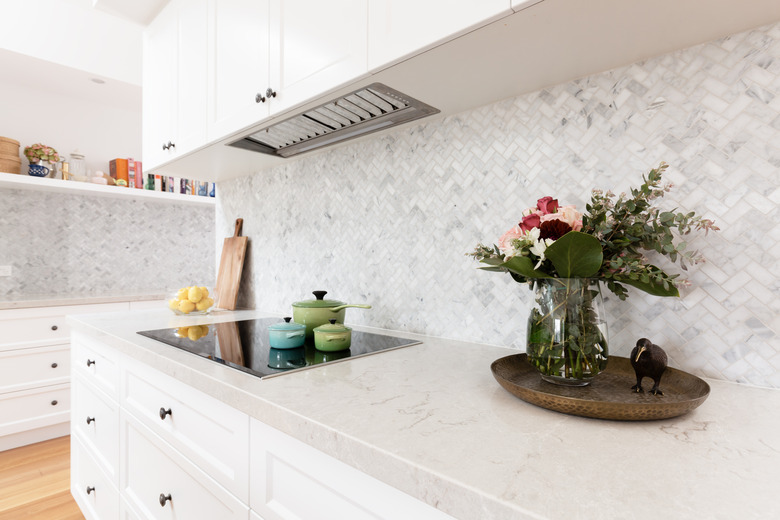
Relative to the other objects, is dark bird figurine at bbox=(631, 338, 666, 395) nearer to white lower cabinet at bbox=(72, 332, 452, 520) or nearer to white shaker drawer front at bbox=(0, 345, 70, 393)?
white lower cabinet at bbox=(72, 332, 452, 520)

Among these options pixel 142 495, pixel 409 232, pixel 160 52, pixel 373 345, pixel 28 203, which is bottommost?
pixel 142 495

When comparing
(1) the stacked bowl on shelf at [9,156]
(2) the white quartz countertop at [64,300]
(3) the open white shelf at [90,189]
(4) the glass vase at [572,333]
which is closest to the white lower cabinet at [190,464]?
(4) the glass vase at [572,333]

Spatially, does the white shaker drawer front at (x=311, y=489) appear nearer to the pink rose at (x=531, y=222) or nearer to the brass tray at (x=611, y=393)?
the brass tray at (x=611, y=393)

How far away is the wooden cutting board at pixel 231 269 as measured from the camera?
2045mm

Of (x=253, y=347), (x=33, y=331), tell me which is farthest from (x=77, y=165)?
(x=253, y=347)

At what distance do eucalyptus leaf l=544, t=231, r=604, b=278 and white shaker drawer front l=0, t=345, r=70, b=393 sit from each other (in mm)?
3262

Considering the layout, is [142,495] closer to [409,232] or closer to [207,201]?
[409,232]

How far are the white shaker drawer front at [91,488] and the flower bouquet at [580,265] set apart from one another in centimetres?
148

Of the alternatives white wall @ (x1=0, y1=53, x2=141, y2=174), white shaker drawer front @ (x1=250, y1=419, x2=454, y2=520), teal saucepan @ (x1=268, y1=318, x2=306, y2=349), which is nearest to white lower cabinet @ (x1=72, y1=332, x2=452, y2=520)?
white shaker drawer front @ (x1=250, y1=419, x2=454, y2=520)

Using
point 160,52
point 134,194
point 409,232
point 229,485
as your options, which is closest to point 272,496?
point 229,485

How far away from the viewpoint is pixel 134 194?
3256 millimetres

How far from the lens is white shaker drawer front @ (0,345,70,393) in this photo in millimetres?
2535

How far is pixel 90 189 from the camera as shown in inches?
120

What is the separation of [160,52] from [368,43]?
4.42 ft
